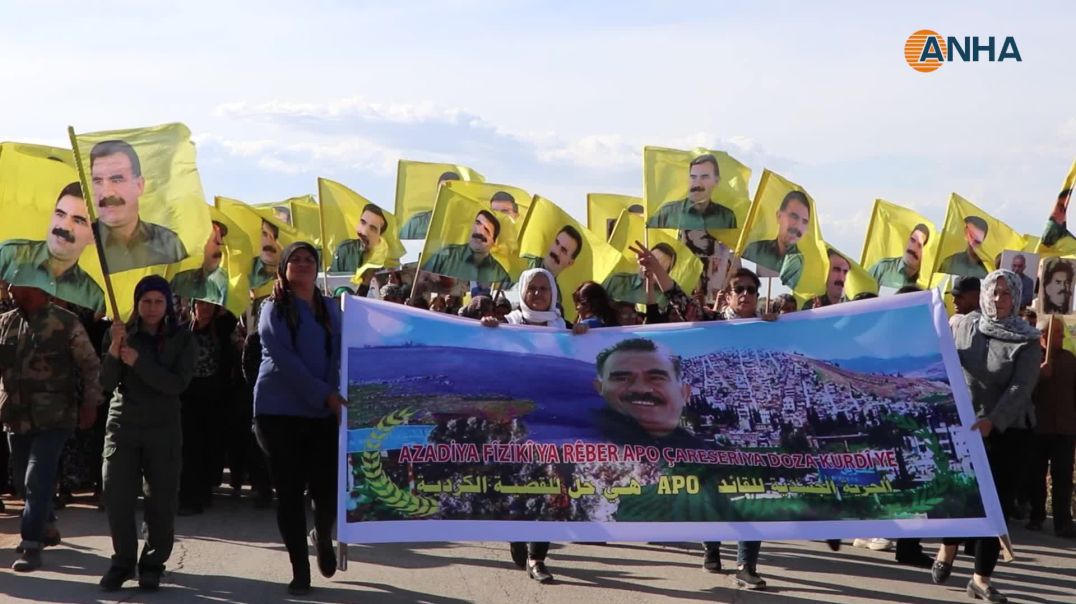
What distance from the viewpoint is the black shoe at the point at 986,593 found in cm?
833

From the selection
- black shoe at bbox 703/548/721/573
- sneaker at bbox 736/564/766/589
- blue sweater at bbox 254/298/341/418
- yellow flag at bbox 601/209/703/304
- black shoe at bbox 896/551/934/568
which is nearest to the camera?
blue sweater at bbox 254/298/341/418

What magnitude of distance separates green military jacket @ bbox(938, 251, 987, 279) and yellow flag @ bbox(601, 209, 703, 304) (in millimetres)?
2973

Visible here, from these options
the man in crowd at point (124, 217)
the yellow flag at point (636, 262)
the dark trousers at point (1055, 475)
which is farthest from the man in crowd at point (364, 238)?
the man in crowd at point (124, 217)

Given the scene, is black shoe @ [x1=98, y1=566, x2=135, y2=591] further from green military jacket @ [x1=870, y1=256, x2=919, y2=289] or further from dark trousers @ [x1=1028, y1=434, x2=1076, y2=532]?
green military jacket @ [x1=870, y1=256, x2=919, y2=289]

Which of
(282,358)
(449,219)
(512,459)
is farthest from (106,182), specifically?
(449,219)

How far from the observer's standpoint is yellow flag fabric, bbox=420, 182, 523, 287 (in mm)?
15812

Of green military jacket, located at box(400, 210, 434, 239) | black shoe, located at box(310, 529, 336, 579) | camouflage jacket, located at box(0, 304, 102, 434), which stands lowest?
black shoe, located at box(310, 529, 336, 579)

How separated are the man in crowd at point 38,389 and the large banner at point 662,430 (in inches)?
74.2

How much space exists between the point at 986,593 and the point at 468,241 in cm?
883

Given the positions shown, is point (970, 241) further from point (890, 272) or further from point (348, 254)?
point (348, 254)

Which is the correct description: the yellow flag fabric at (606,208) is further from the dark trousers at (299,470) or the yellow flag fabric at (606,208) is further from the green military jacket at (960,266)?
the dark trousers at (299,470)

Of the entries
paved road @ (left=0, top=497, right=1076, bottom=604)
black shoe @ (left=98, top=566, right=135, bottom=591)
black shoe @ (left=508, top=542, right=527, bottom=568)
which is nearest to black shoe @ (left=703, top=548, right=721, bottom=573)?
paved road @ (left=0, top=497, right=1076, bottom=604)

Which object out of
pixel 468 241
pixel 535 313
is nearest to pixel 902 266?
pixel 468 241

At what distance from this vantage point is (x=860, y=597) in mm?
8516
